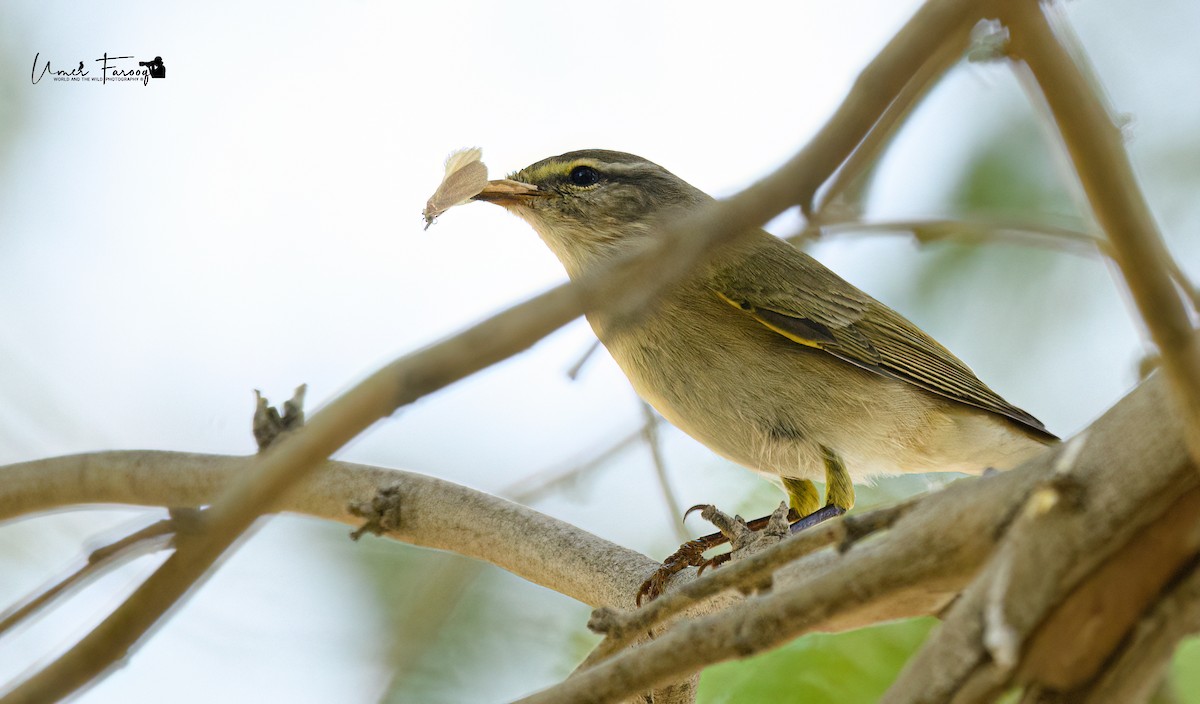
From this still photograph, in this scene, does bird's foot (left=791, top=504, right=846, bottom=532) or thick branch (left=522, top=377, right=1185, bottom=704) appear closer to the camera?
thick branch (left=522, top=377, right=1185, bottom=704)

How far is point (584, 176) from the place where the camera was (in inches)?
202

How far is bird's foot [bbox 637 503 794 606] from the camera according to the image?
10.1 ft

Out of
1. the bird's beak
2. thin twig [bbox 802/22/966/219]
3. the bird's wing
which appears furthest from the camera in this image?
the bird's beak

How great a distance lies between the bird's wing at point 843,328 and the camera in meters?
4.55

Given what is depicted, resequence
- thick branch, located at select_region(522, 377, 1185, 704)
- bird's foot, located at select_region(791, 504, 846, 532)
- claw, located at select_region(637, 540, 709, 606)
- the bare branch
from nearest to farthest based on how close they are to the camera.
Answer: the bare branch
thick branch, located at select_region(522, 377, 1185, 704)
claw, located at select_region(637, 540, 709, 606)
bird's foot, located at select_region(791, 504, 846, 532)

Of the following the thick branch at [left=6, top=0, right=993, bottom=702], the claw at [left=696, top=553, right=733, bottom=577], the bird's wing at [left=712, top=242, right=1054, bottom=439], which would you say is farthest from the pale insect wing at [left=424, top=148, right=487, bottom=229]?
the thick branch at [left=6, top=0, right=993, bottom=702]

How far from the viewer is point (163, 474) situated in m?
3.28

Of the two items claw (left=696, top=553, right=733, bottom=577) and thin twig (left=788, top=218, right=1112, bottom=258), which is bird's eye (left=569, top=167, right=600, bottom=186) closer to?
thin twig (left=788, top=218, right=1112, bottom=258)

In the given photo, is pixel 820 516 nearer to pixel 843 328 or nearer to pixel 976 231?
pixel 843 328

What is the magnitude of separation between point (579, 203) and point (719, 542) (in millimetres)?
1814

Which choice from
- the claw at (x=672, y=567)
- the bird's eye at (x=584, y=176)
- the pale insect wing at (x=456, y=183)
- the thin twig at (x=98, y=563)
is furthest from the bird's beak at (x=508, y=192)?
the thin twig at (x=98, y=563)

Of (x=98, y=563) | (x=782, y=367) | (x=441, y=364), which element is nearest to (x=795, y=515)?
(x=782, y=367)

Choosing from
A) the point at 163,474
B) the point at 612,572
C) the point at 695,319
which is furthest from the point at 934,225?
the point at 163,474

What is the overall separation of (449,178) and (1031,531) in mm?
3227
